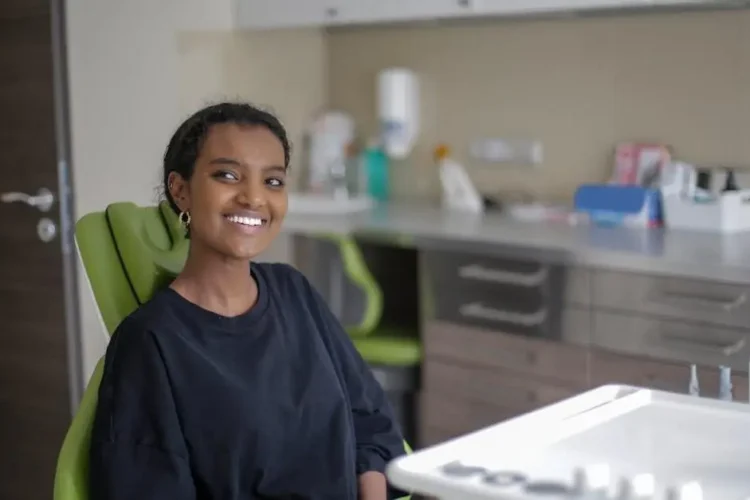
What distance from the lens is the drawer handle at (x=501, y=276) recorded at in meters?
2.70

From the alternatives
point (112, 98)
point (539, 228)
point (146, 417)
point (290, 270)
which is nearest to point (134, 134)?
point (112, 98)

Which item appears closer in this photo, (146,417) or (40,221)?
(146,417)

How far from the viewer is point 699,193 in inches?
115

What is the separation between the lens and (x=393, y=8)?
10.6 ft

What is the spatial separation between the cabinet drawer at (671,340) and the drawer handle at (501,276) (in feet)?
0.59

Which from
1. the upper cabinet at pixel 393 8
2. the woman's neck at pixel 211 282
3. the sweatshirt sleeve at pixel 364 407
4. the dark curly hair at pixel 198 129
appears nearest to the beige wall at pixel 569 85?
the upper cabinet at pixel 393 8

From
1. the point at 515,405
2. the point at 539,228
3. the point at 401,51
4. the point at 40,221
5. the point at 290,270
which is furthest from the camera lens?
the point at 401,51

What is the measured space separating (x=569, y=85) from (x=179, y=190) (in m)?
1.81

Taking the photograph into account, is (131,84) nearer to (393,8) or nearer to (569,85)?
(393,8)

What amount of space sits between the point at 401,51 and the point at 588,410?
8.23 ft

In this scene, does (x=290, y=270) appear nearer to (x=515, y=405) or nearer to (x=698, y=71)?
(x=515, y=405)

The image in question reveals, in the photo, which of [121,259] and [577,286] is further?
[577,286]

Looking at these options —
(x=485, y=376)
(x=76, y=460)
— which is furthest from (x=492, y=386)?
(x=76, y=460)

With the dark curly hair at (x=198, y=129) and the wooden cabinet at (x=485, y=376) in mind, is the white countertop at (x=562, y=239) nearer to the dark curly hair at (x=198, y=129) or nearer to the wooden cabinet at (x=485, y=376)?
the wooden cabinet at (x=485, y=376)
